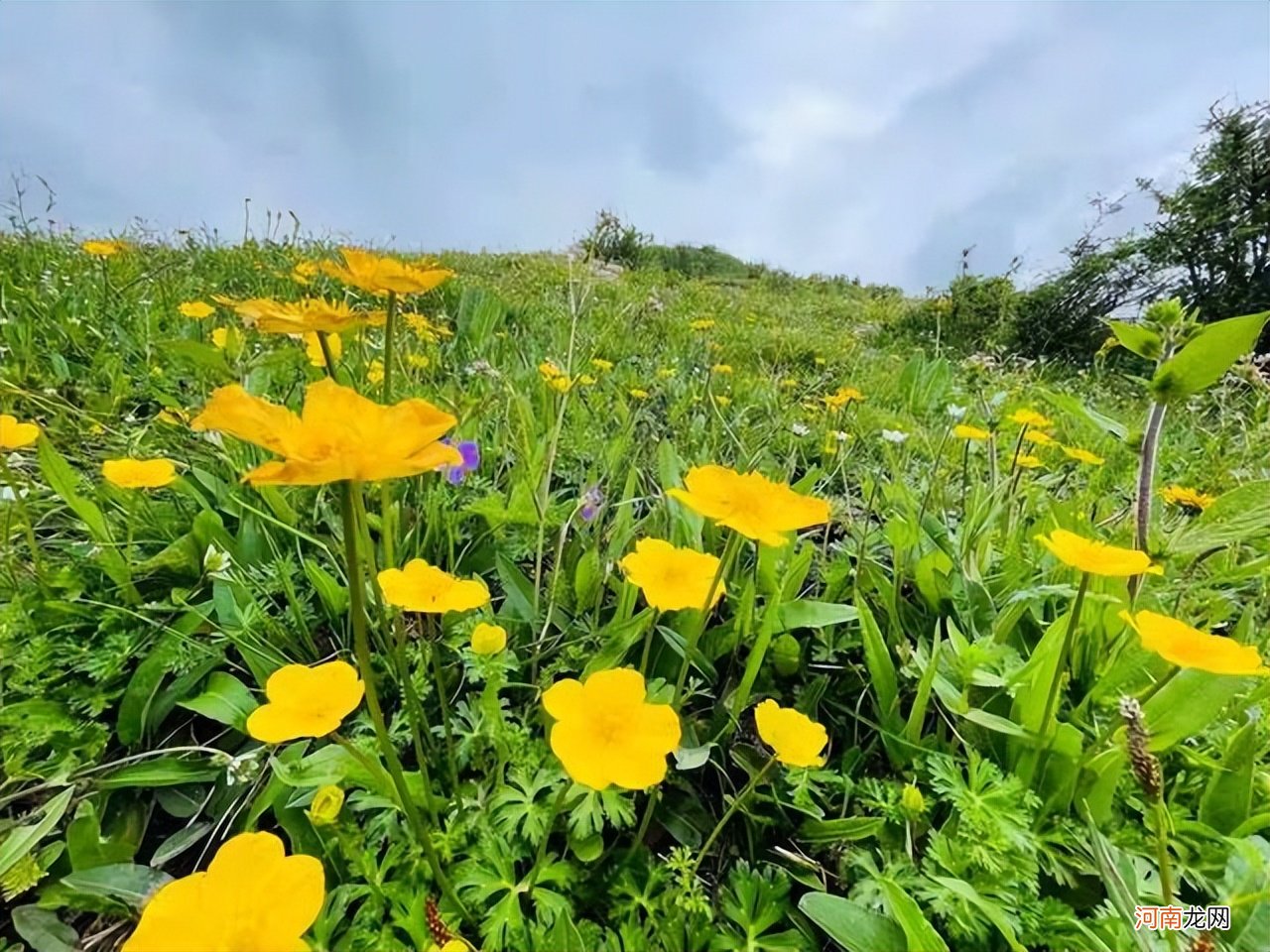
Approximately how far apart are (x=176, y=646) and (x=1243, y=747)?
1.48m

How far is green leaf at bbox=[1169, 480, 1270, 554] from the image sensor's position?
0.96 metres

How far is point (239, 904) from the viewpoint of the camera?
1.69 feet

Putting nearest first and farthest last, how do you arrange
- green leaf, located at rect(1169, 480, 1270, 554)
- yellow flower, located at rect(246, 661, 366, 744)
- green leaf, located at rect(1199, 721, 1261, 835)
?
yellow flower, located at rect(246, 661, 366, 744) → green leaf, located at rect(1199, 721, 1261, 835) → green leaf, located at rect(1169, 480, 1270, 554)

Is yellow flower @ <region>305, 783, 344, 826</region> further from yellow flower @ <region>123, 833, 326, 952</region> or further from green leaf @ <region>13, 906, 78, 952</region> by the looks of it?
green leaf @ <region>13, 906, 78, 952</region>

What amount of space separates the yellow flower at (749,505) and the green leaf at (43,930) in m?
0.84

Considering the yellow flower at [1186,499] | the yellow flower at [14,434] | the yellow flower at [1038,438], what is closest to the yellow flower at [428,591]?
the yellow flower at [14,434]

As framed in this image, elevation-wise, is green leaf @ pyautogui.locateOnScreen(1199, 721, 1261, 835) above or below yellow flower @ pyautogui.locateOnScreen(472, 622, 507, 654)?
below

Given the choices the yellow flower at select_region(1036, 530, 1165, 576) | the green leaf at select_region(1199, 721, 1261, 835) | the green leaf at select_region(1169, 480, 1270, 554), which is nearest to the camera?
the yellow flower at select_region(1036, 530, 1165, 576)

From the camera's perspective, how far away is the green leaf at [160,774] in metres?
0.88

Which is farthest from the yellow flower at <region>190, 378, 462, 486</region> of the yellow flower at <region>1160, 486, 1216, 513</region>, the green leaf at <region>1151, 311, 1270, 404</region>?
the yellow flower at <region>1160, 486, 1216, 513</region>

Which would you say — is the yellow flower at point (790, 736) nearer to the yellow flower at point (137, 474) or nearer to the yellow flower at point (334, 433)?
the yellow flower at point (334, 433)

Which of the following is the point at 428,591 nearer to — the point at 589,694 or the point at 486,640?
the point at 486,640

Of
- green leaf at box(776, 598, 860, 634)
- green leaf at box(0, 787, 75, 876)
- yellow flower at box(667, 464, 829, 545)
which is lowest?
green leaf at box(0, 787, 75, 876)

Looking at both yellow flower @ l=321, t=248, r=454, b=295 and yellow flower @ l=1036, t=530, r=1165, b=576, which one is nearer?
yellow flower @ l=1036, t=530, r=1165, b=576
